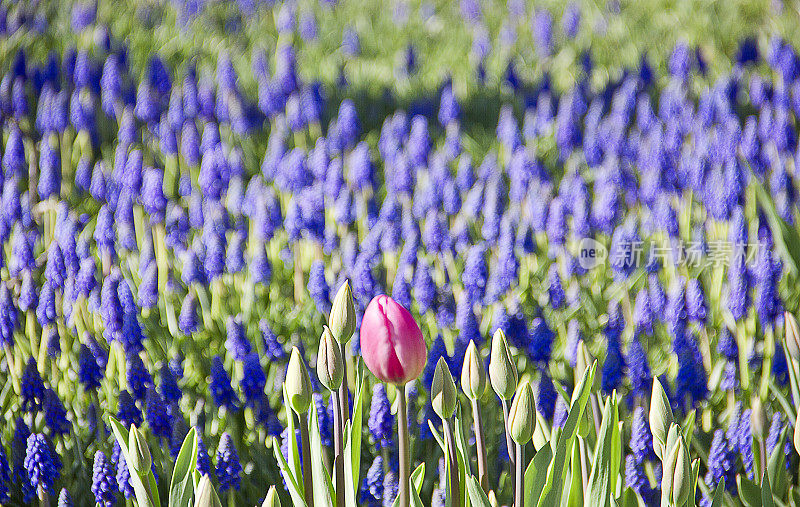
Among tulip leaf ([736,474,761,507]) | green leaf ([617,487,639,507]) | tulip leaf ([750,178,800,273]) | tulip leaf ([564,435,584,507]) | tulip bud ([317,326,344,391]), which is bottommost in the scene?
tulip leaf ([736,474,761,507])

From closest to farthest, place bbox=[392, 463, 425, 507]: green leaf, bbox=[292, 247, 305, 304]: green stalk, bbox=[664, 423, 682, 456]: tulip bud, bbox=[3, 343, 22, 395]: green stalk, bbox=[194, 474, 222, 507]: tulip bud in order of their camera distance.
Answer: bbox=[194, 474, 222, 507]: tulip bud
bbox=[664, 423, 682, 456]: tulip bud
bbox=[392, 463, 425, 507]: green leaf
bbox=[3, 343, 22, 395]: green stalk
bbox=[292, 247, 305, 304]: green stalk

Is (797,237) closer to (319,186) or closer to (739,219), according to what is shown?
(739,219)

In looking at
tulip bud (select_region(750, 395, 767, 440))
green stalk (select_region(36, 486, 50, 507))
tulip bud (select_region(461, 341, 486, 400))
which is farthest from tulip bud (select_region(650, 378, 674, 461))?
green stalk (select_region(36, 486, 50, 507))

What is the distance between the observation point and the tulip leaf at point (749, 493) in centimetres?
136

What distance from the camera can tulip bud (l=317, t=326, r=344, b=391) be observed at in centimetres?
106

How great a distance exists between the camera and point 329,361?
1.07m

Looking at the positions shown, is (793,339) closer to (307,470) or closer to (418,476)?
(418,476)

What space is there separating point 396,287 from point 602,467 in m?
0.90

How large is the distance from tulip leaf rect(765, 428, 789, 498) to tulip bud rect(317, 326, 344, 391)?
0.85 meters

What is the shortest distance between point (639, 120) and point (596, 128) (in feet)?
0.72

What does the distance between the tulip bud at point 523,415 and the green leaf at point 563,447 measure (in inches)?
2.2

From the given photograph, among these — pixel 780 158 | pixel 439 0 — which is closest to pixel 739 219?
pixel 780 158

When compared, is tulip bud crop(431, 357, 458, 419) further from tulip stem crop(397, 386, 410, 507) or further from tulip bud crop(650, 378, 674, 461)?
tulip bud crop(650, 378, 674, 461)

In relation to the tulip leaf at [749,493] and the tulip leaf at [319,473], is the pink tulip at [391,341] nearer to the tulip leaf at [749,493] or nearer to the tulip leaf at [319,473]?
the tulip leaf at [319,473]
